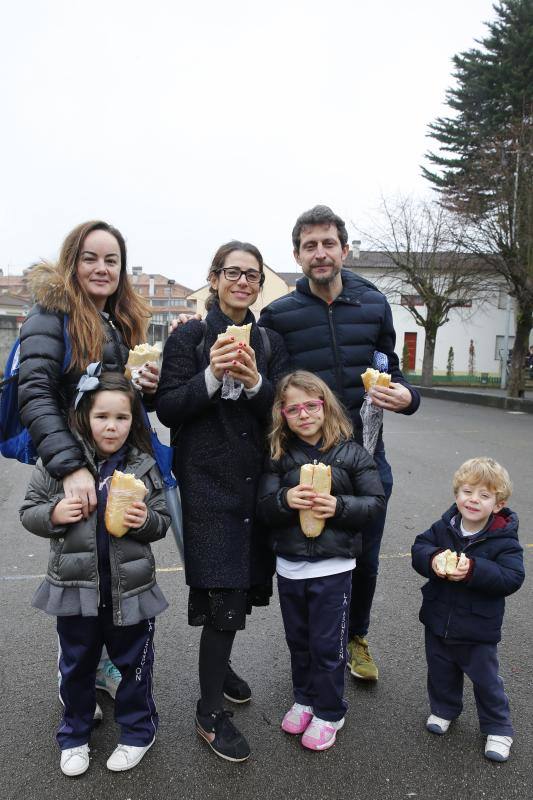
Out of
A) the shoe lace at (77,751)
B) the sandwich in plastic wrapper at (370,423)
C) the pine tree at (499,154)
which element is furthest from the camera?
the pine tree at (499,154)

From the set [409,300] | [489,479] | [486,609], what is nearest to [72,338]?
[489,479]

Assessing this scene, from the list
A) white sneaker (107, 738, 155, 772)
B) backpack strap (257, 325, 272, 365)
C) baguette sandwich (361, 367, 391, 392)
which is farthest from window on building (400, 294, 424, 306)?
white sneaker (107, 738, 155, 772)

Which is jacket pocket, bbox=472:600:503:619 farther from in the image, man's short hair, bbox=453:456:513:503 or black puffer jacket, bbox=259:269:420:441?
black puffer jacket, bbox=259:269:420:441

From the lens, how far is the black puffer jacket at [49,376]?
2446mm

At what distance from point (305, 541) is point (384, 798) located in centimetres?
102

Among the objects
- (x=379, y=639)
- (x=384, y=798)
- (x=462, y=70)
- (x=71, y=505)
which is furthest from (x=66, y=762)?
(x=462, y=70)

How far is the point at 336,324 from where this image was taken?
3127 millimetres

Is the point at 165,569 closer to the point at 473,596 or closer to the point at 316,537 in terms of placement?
the point at 316,537

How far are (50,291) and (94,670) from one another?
1.64 m

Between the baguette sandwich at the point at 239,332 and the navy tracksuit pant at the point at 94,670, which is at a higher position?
the baguette sandwich at the point at 239,332

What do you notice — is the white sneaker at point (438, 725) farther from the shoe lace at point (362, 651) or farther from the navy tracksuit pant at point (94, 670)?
the navy tracksuit pant at point (94, 670)

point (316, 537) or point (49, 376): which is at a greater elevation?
point (49, 376)

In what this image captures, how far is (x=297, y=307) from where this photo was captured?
3.17m

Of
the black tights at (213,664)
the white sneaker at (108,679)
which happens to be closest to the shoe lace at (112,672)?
the white sneaker at (108,679)
